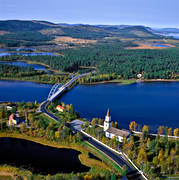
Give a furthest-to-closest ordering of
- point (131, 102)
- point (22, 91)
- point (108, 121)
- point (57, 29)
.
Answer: point (57, 29) → point (22, 91) → point (131, 102) → point (108, 121)

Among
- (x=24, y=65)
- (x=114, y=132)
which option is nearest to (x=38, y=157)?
(x=114, y=132)

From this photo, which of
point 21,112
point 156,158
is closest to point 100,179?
point 156,158

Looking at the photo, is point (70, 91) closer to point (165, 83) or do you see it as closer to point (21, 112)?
point (21, 112)

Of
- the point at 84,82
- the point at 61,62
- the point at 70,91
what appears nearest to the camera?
the point at 70,91

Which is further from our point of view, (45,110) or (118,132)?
(45,110)

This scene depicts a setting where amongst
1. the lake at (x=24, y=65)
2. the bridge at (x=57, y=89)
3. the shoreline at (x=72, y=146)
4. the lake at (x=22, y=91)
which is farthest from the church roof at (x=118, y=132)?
the lake at (x=24, y=65)

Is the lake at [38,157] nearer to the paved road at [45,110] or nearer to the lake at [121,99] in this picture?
the paved road at [45,110]

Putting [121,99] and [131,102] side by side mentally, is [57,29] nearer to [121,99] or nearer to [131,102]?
[121,99]

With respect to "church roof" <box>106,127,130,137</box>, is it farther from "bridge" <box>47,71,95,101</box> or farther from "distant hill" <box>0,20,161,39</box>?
"distant hill" <box>0,20,161,39</box>
